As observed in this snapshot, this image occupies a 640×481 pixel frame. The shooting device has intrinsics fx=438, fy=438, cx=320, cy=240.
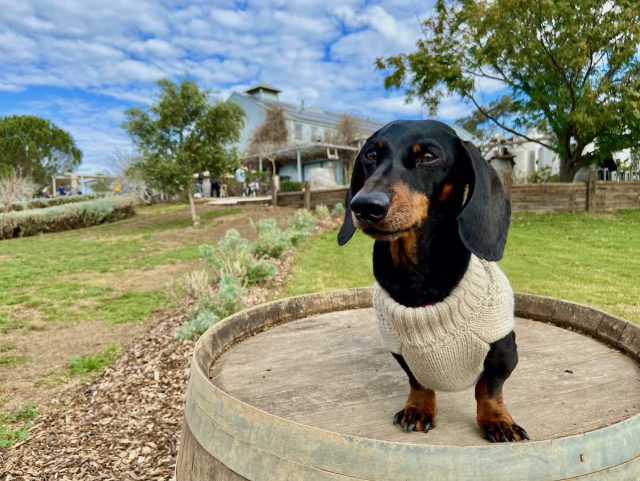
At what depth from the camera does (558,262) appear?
7352 mm

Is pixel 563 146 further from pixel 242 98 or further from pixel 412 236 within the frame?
pixel 242 98

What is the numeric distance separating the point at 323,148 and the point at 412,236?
30.5 m

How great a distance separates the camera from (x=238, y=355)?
1980 mm

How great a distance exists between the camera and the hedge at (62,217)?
52.3 ft

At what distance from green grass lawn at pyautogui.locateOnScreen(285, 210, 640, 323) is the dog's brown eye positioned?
175 inches

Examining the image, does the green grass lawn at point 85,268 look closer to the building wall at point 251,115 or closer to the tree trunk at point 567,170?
the tree trunk at point 567,170

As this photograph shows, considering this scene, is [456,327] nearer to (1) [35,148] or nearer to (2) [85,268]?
(2) [85,268]

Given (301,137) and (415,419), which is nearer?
(415,419)

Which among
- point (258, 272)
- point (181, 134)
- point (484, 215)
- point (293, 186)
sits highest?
point (181, 134)

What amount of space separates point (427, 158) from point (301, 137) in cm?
3661

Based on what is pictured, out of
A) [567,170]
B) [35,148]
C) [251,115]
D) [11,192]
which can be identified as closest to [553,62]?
[567,170]

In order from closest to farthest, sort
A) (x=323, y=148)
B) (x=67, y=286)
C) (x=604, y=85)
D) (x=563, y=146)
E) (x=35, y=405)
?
1. (x=35, y=405)
2. (x=67, y=286)
3. (x=604, y=85)
4. (x=563, y=146)
5. (x=323, y=148)

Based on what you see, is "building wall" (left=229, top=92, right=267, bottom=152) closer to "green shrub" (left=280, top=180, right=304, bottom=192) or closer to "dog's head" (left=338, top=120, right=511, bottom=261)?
"green shrub" (left=280, top=180, right=304, bottom=192)

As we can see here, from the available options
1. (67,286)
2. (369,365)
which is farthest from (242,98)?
(369,365)
